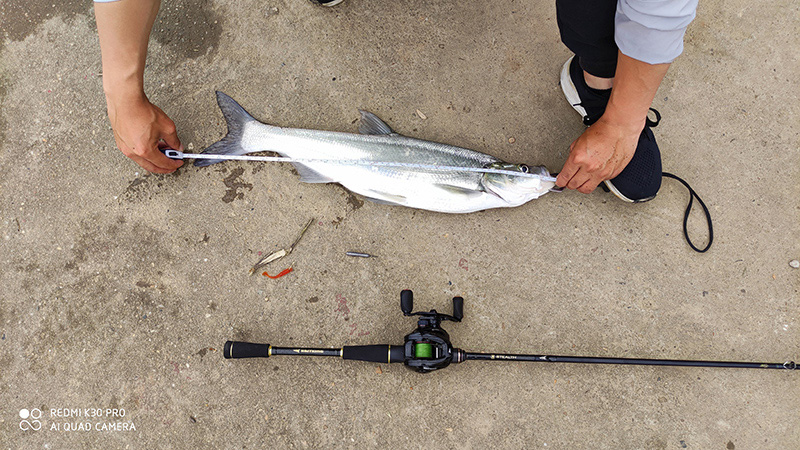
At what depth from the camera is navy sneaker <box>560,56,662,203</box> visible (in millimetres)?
2891

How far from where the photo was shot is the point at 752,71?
10.7ft

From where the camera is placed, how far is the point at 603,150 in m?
2.57

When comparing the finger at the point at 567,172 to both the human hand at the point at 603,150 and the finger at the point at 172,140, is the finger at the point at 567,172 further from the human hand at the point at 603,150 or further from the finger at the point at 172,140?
the finger at the point at 172,140

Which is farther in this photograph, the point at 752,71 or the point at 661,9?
the point at 752,71

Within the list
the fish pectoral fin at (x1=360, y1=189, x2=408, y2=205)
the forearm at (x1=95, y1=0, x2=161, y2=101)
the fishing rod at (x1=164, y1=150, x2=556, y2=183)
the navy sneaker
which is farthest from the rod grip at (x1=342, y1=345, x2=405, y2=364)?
the forearm at (x1=95, y1=0, x2=161, y2=101)

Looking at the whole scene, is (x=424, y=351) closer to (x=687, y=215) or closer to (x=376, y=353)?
(x=376, y=353)

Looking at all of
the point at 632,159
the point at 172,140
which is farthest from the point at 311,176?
the point at 632,159

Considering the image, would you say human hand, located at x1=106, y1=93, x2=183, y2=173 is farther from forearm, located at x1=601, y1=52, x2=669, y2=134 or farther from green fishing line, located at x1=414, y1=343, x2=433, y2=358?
forearm, located at x1=601, y1=52, x2=669, y2=134

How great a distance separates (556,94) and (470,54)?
72cm

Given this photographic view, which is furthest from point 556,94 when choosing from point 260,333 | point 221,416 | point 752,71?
point 221,416

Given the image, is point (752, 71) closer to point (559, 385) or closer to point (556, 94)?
point (556, 94)

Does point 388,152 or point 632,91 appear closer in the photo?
point 632,91

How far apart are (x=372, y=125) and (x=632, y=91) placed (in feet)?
5.43

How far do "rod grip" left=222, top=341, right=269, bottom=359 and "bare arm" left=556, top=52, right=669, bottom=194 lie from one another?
7.13 feet
